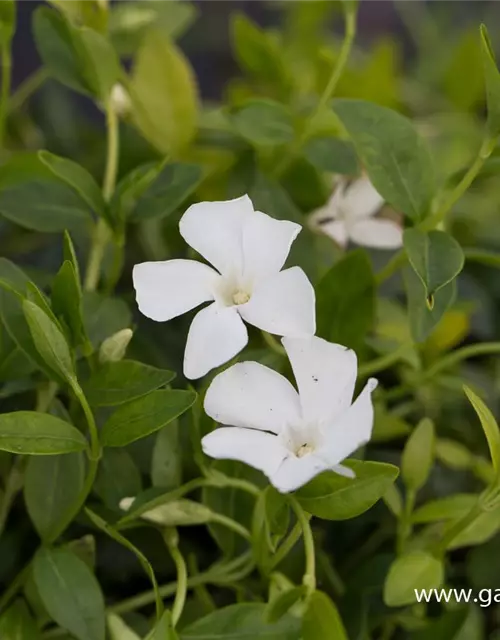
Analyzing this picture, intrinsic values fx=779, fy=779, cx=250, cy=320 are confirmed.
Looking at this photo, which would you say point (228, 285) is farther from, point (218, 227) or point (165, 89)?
point (165, 89)

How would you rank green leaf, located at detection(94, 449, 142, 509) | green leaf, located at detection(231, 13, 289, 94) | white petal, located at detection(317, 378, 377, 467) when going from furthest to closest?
1. green leaf, located at detection(231, 13, 289, 94)
2. green leaf, located at detection(94, 449, 142, 509)
3. white petal, located at detection(317, 378, 377, 467)

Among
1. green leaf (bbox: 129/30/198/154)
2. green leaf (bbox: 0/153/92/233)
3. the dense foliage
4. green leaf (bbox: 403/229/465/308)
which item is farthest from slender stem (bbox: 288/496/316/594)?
green leaf (bbox: 129/30/198/154)

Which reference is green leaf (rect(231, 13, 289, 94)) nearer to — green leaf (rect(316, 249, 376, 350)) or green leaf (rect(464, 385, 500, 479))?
green leaf (rect(316, 249, 376, 350))

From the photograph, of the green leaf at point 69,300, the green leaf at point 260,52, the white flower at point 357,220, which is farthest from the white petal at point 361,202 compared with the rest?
the green leaf at point 69,300

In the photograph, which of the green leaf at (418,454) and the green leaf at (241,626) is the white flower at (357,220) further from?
the green leaf at (241,626)

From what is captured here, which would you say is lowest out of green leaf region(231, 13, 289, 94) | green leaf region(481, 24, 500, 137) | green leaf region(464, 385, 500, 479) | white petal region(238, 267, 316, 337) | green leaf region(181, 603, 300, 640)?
green leaf region(181, 603, 300, 640)
